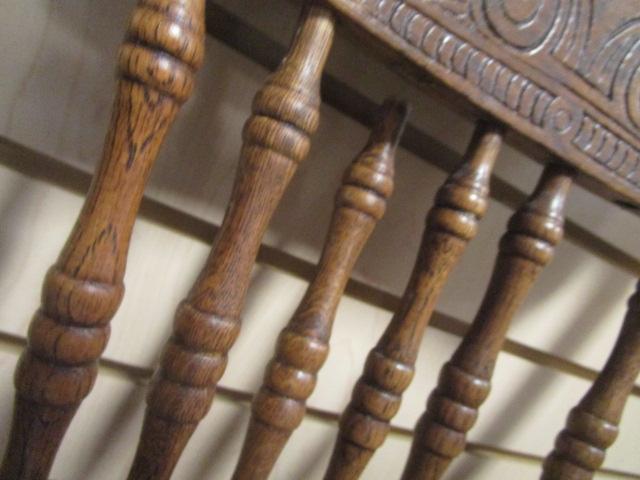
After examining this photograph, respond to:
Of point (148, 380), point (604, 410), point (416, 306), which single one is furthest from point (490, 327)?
point (148, 380)

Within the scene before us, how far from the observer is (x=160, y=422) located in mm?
383

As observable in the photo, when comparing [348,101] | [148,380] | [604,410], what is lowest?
[148,380]

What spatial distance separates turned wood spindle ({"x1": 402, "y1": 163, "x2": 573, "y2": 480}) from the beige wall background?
170 millimetres

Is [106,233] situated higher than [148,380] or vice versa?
[106,233]

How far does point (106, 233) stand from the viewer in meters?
0.34

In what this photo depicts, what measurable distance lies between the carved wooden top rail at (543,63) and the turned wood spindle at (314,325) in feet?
0.27

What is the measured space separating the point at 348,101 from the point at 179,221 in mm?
213

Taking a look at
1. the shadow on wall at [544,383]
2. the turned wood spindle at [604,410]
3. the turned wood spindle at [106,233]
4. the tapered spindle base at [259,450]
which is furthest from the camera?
the shadow on wall at [544,383]

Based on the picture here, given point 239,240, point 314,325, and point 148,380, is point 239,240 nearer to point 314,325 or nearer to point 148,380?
point 314,325

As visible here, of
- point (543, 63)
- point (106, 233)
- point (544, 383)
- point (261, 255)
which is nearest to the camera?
point (106, 233)

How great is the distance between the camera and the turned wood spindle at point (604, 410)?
23.6 inches

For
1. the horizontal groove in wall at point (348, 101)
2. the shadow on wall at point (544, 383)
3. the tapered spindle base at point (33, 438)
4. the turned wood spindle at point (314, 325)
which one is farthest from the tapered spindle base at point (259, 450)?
the shadow on wall at point (544, 383)

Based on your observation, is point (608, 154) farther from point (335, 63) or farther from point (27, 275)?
point (27, 275)

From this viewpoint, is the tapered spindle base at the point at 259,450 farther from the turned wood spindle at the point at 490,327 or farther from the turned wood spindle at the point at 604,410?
the turned wood spindle at the point at 604,410
